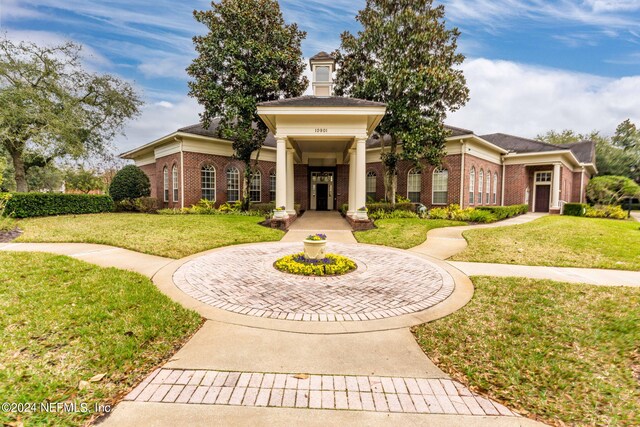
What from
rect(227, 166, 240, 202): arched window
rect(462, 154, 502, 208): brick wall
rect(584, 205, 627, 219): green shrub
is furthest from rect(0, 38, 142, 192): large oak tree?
rect(584, 205, 627, 219): green shrub

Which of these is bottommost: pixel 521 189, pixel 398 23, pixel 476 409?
pixel 476 409

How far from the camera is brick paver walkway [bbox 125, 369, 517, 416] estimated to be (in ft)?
A: 7.80

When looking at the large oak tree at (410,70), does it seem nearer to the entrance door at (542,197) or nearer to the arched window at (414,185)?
the arched window at (414,185)

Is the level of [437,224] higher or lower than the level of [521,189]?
lower

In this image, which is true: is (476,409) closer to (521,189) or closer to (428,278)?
(428,278)

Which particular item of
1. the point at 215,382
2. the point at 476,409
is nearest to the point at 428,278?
the point at 476,409

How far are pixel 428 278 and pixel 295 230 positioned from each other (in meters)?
7.41

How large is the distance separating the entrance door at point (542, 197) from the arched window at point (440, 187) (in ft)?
34.1

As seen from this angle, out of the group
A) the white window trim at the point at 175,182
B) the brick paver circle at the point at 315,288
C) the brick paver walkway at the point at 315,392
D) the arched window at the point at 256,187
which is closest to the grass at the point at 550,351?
the brick paver walkway at the point at 315,392

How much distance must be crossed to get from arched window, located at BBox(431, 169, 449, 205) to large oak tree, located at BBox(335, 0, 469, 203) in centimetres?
200

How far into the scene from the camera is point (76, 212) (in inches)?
620

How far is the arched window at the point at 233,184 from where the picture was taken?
1939 centimetres

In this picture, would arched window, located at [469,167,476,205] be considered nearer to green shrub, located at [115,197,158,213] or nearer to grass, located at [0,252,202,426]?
grass, located at [0,252,202,426]

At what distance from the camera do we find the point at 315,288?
530 cm
